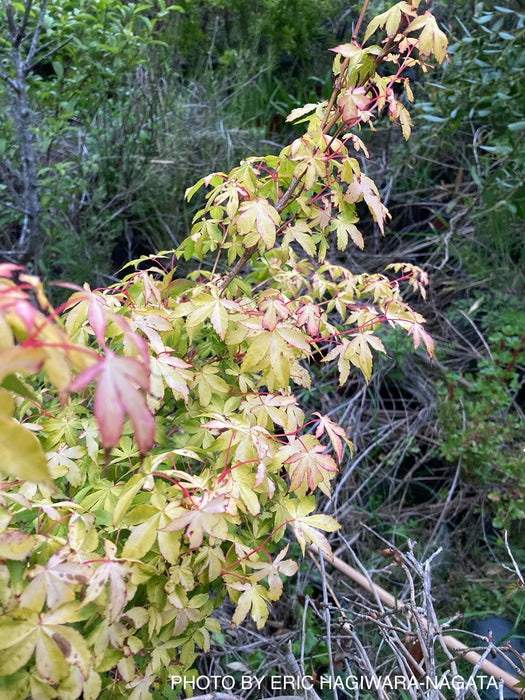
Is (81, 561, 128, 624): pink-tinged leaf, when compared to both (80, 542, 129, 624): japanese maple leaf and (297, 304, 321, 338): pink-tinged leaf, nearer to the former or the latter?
(80, 542, 129, 624): japanese maple leaf

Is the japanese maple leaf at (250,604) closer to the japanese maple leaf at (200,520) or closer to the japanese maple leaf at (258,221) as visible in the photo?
the japanese maple leaf at (200,520)

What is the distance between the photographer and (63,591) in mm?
687

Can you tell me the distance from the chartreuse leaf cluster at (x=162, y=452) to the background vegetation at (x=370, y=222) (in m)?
0.80

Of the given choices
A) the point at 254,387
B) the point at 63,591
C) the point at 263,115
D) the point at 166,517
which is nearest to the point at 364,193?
the point at 254,387

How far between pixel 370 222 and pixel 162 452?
2.32 metres

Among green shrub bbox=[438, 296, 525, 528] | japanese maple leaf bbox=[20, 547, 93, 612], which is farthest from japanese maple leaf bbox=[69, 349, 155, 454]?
green shrub bbox=[438, 296, 525, 528]

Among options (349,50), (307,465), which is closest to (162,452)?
(307,465)

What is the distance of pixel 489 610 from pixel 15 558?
1.64 metres

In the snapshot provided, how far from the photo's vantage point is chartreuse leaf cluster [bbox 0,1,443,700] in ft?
1.86

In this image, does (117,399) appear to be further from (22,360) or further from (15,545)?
(15,545)

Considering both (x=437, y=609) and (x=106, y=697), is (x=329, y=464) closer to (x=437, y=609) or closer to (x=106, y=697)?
(x=106, y=697)

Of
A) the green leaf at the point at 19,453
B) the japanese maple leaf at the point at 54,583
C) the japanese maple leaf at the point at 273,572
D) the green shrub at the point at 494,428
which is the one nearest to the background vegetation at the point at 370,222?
the green shrub at the point at 494,428

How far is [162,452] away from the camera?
3.48ft

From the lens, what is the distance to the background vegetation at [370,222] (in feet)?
6.60
